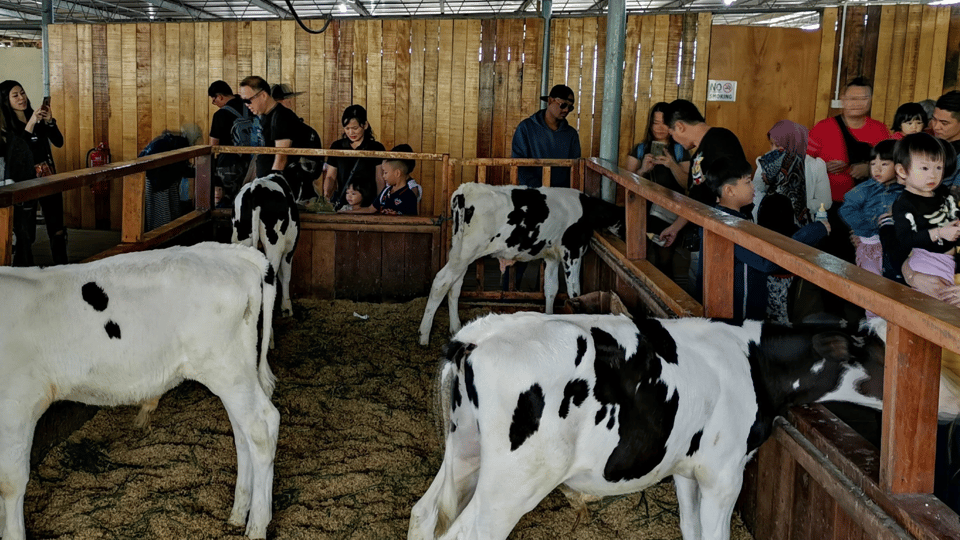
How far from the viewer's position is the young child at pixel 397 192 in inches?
302

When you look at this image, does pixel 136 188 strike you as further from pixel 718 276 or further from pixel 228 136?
pixel 718 276

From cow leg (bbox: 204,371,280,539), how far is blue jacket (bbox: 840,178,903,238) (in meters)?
2.93

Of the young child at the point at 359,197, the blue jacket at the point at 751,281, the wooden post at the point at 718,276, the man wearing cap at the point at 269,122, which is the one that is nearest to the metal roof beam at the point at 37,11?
the man wearing cap at the point at 269,122

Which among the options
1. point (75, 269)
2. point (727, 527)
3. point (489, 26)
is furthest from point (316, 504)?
point (489, 26)

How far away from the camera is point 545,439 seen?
2.58 m

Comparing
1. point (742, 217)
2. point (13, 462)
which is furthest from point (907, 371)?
point (13, 462)

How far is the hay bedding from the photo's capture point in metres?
3.48

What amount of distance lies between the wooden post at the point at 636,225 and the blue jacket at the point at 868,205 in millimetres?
1330

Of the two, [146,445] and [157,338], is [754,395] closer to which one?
[157,338]

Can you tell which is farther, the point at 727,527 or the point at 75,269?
the point at 75,269

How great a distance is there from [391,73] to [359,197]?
4.02 m

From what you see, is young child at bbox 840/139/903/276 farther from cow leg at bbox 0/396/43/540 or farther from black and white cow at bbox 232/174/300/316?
black and white cow at bbox 232/174/300/316

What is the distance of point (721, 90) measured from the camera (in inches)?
415

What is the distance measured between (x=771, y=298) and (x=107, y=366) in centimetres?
322
